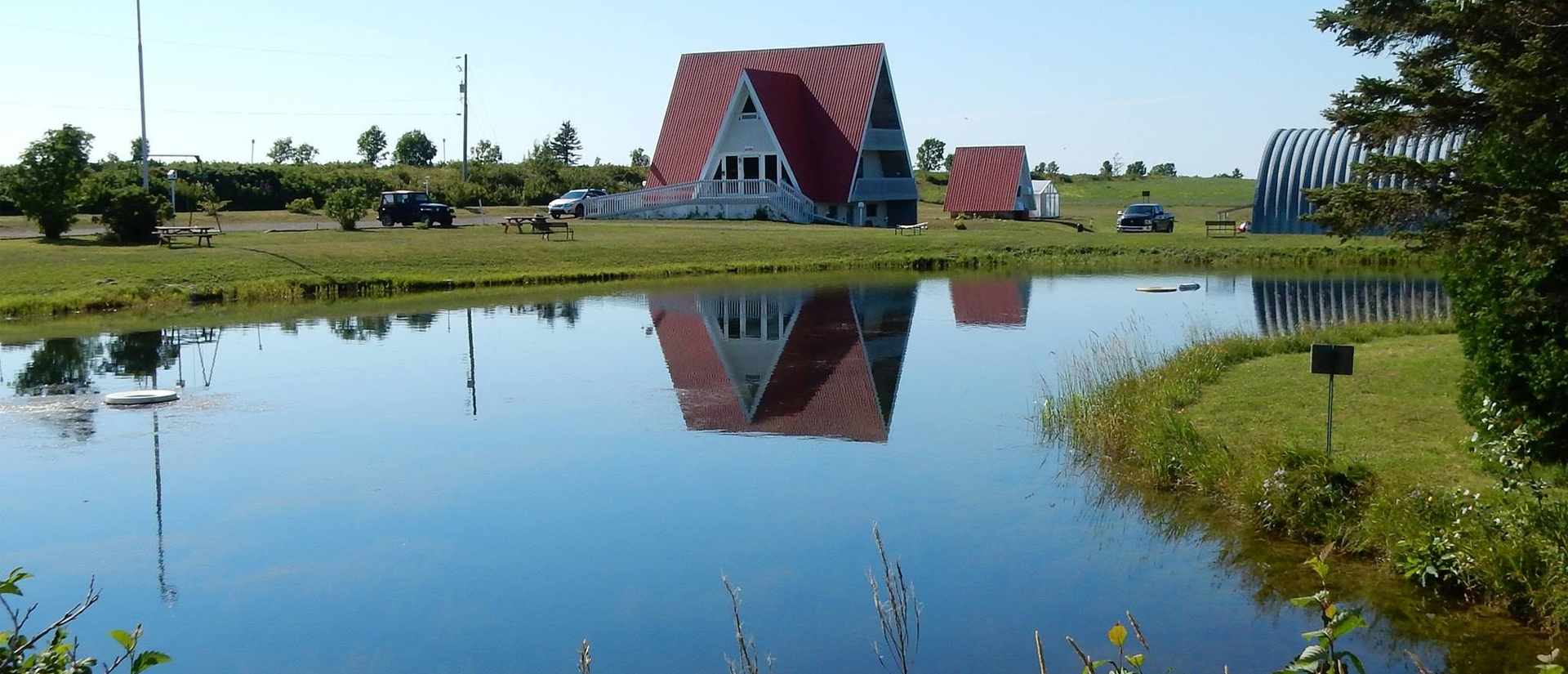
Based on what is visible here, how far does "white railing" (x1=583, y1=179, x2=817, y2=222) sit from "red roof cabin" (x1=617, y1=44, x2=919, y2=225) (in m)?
0.05

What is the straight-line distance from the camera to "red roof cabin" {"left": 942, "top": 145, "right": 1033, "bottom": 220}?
240ft

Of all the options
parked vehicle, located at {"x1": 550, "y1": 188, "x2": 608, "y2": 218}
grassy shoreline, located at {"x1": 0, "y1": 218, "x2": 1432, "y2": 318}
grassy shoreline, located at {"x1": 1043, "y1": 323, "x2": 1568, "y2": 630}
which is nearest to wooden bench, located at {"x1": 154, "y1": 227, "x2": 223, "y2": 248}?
grassy shoreline, located at {"x1": 0, "y1": 218, "x2": 1432, "y2": 318}

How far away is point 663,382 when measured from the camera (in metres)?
22.1

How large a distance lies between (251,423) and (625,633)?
1040 cm

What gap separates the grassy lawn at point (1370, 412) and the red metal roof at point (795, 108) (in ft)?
147

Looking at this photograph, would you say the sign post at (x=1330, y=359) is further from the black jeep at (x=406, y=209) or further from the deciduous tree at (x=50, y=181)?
the black jeep at (x=406, y=209)

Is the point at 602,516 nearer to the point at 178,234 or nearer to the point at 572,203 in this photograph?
the point at 178,234

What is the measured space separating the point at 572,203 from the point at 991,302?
1464 inches

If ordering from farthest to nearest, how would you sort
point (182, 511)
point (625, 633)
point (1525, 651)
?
point (182, 511) → point (625, 633) → point (1525, 651)

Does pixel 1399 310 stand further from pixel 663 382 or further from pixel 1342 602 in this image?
pixel 1342 602

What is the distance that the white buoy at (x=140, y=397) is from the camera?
2011 cm

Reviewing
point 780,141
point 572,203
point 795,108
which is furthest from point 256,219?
point 795,108

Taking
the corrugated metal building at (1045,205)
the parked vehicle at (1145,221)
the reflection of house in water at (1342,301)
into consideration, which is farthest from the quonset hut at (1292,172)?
the corrugated metal building at (1045,205)

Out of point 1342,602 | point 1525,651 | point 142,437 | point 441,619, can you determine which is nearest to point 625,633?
point 441,619
